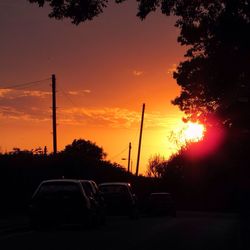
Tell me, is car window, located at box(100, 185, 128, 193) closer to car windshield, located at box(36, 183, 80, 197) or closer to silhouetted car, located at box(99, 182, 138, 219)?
silhouetted car, located at box(99, 182, 138, 219)

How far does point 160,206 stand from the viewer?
152ft

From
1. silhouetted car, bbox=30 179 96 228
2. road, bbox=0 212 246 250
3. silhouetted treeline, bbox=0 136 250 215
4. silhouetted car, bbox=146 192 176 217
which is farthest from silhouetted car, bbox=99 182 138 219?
road, bbox=0 212 246 250

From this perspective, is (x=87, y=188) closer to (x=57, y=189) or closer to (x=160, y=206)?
(x=57, y=189)

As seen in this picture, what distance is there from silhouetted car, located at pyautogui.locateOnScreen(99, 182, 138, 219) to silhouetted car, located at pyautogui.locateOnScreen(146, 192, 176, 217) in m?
10.9

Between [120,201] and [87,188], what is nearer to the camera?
[87,188]

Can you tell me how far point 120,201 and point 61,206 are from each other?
11.1 meters

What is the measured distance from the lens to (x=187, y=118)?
48.2 metres

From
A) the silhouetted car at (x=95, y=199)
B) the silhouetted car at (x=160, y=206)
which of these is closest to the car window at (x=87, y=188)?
the silhouetted car at (x=95, y=199)

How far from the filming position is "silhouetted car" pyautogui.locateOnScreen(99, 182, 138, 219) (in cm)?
3434

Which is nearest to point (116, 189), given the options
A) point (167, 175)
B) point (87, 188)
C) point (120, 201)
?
point (120, 201)

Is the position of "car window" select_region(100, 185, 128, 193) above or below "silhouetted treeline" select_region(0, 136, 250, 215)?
below

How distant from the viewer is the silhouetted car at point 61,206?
2356 cm

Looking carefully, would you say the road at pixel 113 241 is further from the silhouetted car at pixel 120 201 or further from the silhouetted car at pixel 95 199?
the silhouetted car at pixel 120 201

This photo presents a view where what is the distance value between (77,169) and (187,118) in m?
9.23
